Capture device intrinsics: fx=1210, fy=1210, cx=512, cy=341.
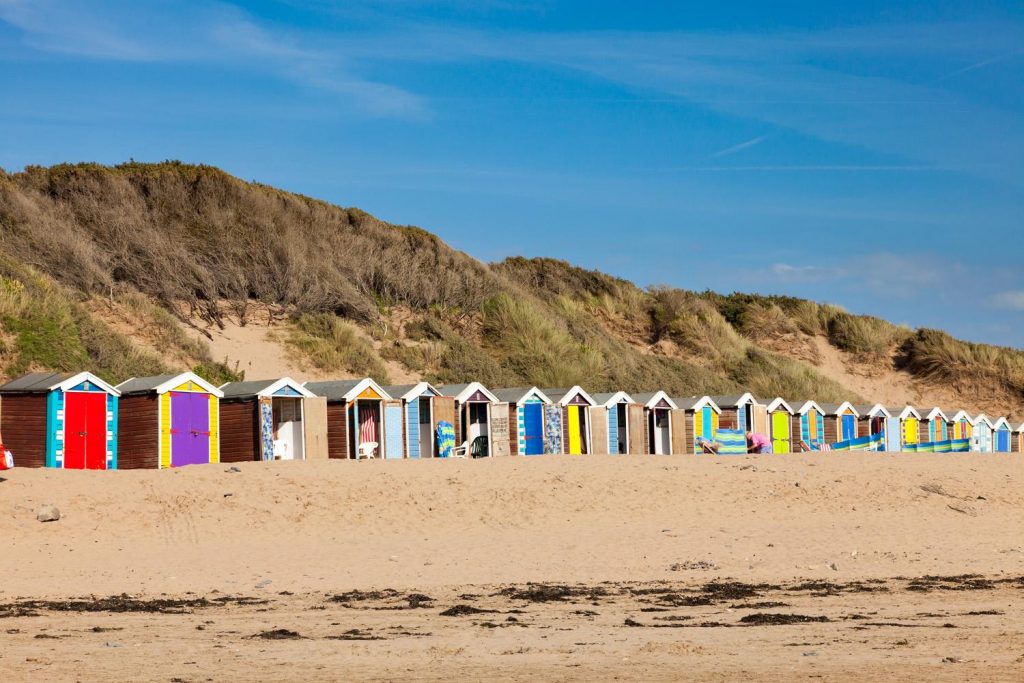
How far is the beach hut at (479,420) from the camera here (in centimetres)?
2969

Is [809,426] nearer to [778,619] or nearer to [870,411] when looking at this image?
[870,411]

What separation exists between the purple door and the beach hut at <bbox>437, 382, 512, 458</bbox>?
22.5 ft

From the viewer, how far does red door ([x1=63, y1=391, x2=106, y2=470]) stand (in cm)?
2244

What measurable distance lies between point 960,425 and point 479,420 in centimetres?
2653

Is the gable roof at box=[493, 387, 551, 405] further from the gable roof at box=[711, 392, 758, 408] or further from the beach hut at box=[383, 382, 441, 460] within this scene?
the gable roof at box=[711, 392, 758, 408]

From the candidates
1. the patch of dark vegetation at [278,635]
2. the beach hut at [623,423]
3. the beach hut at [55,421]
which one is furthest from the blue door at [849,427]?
the patch of dark vegetation at [278,635]

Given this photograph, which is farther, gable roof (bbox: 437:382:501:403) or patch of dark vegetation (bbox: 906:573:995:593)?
gable roof (bbox: 437:382:501:403)

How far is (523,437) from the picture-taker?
3088 centimetres

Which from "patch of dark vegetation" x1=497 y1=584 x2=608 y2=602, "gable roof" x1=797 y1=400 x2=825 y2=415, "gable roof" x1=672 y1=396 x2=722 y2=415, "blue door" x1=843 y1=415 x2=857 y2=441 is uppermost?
"gable roof" x1=672 y1=396 x2=722 y2=415

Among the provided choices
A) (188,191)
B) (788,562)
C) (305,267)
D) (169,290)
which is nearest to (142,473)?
(788,562)

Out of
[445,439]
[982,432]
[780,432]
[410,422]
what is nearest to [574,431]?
[445,439]

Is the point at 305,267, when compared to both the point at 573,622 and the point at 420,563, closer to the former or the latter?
the point at 420,563

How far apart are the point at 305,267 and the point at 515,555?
2789cm

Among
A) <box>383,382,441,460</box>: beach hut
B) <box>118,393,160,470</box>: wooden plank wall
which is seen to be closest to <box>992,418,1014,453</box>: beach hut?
<box>383,382,441,460</box>: beach hut
